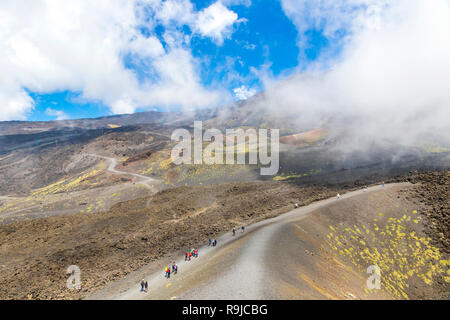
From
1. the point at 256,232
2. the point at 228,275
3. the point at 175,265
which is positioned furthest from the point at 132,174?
the point at 228,275

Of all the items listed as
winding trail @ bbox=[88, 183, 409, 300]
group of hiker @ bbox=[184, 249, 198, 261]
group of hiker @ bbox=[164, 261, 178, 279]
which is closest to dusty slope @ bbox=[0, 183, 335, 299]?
group of hiker @ bbox=[184, 249, 198, 261]

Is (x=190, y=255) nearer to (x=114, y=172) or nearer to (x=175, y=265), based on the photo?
(x=175, y=265)

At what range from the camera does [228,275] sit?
16.4 meters

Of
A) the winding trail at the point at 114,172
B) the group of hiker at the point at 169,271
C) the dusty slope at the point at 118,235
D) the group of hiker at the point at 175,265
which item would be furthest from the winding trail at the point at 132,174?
the group of hiker at the point at 169,271

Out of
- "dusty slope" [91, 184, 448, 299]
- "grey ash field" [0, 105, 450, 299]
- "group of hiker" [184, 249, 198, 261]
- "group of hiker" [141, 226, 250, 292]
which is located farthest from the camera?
"group of hiker" [184, 249, 198, 261]

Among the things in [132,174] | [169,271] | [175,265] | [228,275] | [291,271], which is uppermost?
[132,174]

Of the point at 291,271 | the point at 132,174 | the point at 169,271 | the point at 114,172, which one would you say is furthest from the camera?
the point at 114,172

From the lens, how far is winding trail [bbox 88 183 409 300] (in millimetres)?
14080

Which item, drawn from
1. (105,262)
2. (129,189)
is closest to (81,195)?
(129,189)

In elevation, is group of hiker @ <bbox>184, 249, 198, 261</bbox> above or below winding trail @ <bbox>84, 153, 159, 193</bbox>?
below

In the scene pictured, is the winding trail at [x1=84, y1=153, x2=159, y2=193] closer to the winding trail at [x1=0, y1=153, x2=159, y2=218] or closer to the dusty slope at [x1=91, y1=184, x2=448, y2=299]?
the winding trail at [x1=0, y1=153, x2=159, y2=218]

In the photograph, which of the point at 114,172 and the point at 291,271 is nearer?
the point at 291,271

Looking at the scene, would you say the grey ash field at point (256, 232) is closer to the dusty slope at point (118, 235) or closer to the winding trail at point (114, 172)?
the dusty slope at point (118, 235)

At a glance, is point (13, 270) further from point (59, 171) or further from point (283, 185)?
point (59, 171)
